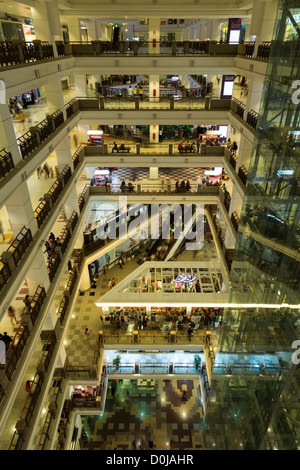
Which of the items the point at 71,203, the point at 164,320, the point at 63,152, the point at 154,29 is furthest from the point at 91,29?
the point at 164,320

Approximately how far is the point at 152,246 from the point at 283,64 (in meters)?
17.8

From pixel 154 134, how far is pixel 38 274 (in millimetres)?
12681

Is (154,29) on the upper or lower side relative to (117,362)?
upper

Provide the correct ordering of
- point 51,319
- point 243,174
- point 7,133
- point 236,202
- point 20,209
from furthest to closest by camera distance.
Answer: point 236,202 → point 243,174 → point 51,319 → point 20,209 → point 7,133

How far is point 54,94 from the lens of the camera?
13.2 metres

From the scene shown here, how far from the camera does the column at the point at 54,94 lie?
12883 mm

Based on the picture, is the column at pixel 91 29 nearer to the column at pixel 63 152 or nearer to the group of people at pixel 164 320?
the column at pixel 63 152

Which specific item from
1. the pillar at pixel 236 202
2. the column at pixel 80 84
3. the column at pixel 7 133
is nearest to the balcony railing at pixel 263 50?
the pillar at pixel 236 202

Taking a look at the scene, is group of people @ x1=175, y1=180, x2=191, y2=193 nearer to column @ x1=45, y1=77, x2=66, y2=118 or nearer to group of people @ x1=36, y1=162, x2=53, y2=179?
group of people @ x1=36, y1=162, x2=53, y2=179

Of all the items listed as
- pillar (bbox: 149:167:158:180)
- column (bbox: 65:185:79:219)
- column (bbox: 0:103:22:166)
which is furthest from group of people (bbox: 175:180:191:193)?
column (bbox: 0:103:22:166)

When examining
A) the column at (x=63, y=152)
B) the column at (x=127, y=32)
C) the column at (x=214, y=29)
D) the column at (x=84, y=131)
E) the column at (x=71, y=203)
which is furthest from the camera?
the column at (x=127, y=32)

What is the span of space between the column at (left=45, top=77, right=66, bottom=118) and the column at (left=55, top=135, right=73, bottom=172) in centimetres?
126

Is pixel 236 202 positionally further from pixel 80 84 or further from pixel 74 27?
pixel 74 27

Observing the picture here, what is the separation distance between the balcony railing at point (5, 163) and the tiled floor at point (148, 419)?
13182 mm
